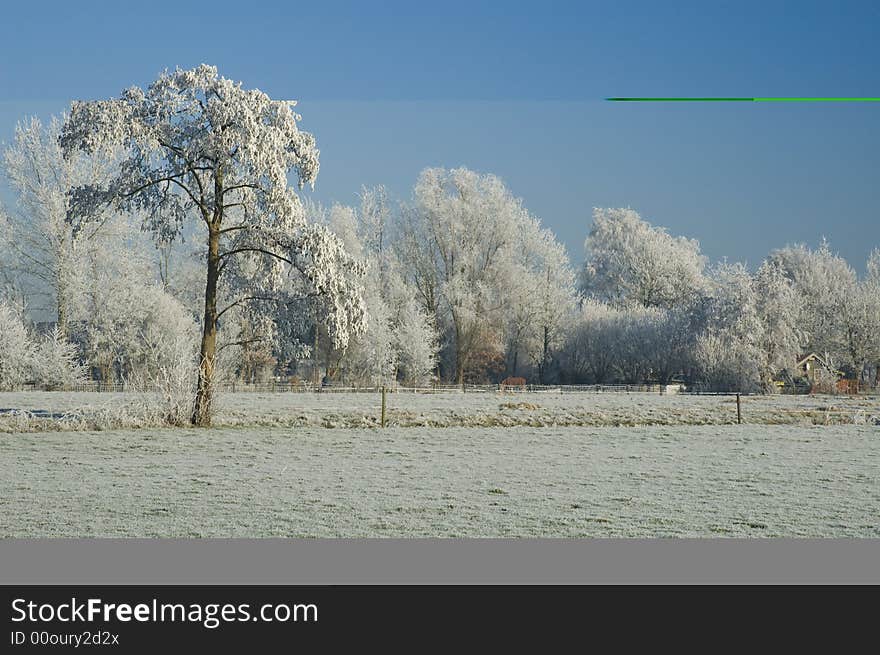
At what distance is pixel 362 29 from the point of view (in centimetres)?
894

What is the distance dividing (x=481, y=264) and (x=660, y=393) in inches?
189

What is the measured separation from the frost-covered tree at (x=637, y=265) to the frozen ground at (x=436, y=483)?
805 centimetres

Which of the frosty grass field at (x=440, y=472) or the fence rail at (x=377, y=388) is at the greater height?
the fence rail at (x=377, y=388)

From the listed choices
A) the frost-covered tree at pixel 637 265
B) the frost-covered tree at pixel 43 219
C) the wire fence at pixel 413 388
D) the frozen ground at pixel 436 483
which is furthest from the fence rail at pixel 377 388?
the frost-covered tree at pixel 637 265

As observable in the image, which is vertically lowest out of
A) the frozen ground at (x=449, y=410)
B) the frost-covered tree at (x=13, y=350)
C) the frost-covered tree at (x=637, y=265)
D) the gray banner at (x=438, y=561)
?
the gray banner at (x=438, y=561)

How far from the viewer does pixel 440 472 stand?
8438 millimetres

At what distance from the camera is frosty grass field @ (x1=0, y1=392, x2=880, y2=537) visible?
575cm

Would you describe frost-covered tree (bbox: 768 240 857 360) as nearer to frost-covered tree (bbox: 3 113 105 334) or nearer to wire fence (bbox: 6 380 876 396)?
wire fence (bbox: 6 380 876 396)

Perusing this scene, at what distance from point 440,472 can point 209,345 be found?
5358 mm

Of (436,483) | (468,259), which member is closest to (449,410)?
(468,259)

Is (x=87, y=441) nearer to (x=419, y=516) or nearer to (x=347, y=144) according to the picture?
(x=347, y=144)

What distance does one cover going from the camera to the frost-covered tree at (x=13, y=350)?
17188 mm

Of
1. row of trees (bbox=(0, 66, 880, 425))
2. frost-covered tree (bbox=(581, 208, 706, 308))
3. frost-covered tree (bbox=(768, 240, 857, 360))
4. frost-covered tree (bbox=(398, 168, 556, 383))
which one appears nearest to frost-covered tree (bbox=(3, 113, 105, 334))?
row of trees (bbox=(0, 66, 880, 425))

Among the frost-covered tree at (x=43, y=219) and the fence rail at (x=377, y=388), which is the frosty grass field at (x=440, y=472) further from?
the frost-covered tree at (x=43, y=219)
